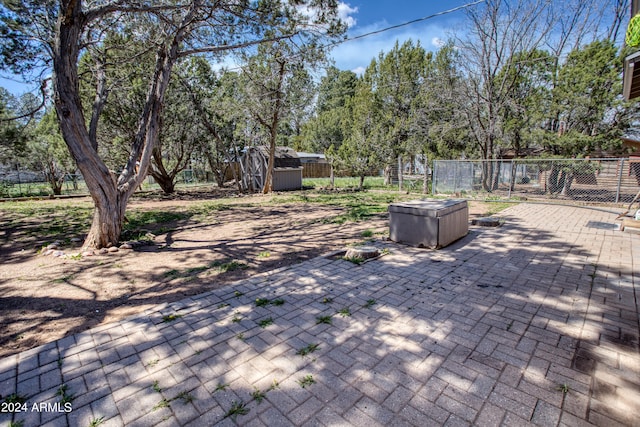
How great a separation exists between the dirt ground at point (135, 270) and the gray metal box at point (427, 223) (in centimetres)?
77

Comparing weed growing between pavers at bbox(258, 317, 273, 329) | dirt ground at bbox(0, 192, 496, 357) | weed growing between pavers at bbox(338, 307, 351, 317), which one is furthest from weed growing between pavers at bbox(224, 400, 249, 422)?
dirt ground at bbox(0, 192, 496, 357)

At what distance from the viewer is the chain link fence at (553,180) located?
1077 cm

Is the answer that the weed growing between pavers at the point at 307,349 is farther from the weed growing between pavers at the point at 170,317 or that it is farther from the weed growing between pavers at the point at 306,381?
the weed growing between pavers at the point at 170,317

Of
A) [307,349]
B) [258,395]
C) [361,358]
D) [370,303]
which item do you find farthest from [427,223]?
[258,395]

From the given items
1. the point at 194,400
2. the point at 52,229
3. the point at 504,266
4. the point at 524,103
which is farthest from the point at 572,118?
the point at 52,229

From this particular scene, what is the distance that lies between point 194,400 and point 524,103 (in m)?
16.1

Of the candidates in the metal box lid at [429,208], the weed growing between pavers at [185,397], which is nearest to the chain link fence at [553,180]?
the metal box lid at [429,208]

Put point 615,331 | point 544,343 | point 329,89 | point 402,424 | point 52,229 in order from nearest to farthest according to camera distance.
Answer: point 402,424, point 544,343, point 615,331, point 52,229, point 329,89

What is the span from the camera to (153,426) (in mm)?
1744

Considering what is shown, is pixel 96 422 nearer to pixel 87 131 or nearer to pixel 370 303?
pixel 370 303

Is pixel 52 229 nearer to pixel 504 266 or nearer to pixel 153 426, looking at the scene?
pixel 153 426

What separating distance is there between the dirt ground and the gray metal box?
0.77 m

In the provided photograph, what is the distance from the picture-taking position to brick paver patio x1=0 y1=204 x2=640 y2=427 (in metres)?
1.85

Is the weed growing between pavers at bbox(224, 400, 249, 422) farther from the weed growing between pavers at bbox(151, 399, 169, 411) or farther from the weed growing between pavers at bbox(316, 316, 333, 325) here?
the weed growing between pavers at bbox(316, 316, 333, 325)
